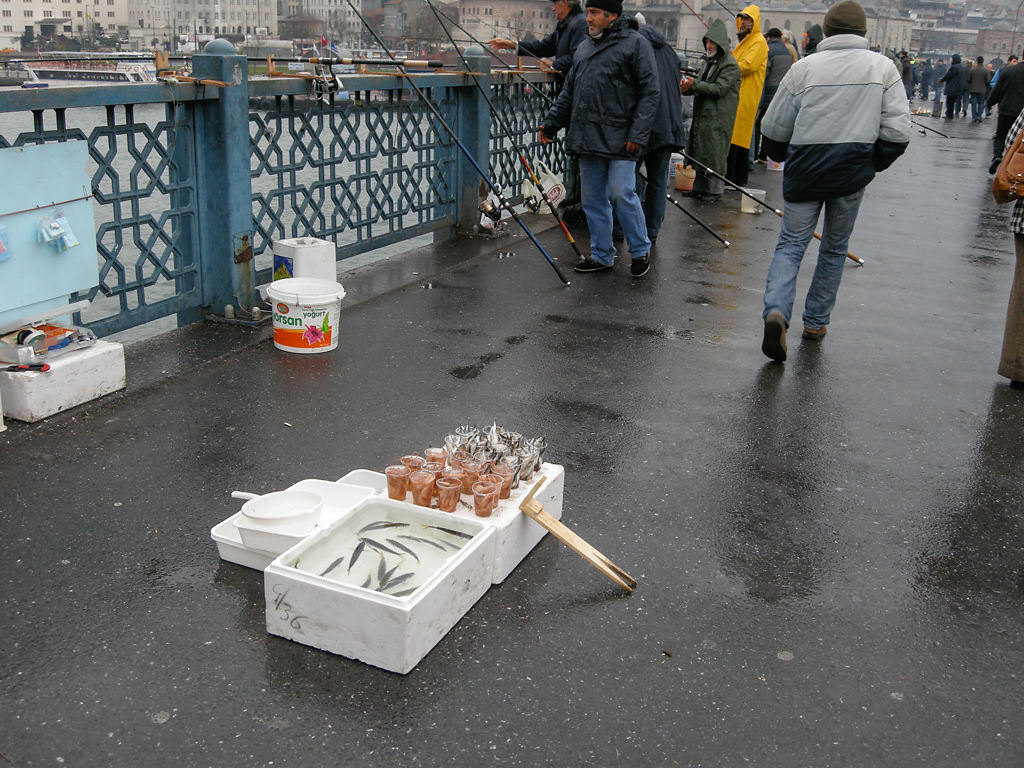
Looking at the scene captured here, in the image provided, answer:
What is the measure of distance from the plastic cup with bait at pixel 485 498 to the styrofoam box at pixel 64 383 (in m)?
2.19

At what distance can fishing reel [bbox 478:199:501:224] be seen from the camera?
8492 millimetres

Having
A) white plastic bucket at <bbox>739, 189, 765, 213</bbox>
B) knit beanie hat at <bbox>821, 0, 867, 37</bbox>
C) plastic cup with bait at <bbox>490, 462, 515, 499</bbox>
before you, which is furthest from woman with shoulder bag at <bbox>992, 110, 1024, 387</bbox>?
white plastic bucket at <bbox>739, 189, 765, 213</bbox>

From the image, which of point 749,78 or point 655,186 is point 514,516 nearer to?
point 655,186

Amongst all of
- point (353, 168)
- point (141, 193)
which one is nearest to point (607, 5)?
point (353, 168)

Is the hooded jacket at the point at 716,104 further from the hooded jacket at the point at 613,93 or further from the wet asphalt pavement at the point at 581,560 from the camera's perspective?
the wet asphalt pavement at the point at 581,560

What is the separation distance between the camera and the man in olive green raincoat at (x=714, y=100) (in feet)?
34.4

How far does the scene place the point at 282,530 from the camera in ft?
10.4

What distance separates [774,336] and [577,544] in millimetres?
2735

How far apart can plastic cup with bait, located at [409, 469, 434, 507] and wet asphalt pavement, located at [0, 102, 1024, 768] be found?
0.39 m

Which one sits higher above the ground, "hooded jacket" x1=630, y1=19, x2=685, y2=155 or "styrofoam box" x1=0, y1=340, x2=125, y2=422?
"hooded jacket" x1=630, y1=19, x2=685, y2=155

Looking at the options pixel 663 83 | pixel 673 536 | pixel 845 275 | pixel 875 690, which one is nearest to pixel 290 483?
pixel 673 536

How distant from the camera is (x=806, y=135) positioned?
5.55m

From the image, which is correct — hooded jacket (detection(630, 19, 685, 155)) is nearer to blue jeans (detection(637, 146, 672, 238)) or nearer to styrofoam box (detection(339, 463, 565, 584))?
blue jeans (detection(637, 146, 672, 238))

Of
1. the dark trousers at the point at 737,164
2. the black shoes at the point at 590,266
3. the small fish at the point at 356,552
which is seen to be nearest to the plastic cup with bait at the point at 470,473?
the small fish at the point at 356,552
